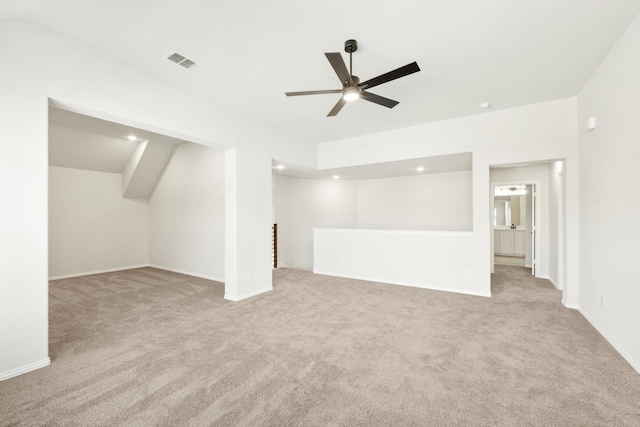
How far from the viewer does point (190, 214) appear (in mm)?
6266

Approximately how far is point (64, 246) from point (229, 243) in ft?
14.4

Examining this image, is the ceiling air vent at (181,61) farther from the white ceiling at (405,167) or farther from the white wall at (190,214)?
the white wall at (190,214)

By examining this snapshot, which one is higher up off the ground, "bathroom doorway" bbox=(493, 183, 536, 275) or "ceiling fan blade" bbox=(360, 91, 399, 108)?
"ceiling fan blade" bbox=(360, 91, 399, 108)

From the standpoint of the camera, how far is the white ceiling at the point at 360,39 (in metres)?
2.16

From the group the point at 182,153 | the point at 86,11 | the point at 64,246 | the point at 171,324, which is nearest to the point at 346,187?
the point at 182,153

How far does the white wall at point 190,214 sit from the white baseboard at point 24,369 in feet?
10.6

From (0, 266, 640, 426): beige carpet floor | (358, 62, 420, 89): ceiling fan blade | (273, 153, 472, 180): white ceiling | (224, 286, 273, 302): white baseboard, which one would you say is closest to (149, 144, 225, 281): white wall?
(224, 286, 273, 302): white baseboard

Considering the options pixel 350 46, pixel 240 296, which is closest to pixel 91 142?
pixel 240 296

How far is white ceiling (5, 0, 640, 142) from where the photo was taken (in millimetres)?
2158

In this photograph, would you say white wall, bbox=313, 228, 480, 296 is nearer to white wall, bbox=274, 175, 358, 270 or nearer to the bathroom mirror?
white wall, bbox=274, 175, 358, 270

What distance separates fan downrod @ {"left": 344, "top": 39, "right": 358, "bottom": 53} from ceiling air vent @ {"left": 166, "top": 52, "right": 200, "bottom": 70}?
1603mm

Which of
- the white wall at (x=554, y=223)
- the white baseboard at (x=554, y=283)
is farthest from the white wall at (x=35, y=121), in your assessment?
the white baseboard at (x=554, y=283)

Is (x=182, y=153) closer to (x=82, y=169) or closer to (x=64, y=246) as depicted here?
(x=82, y=169)

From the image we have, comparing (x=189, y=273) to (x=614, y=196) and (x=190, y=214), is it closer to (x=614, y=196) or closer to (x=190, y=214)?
(x=190, y=214)
